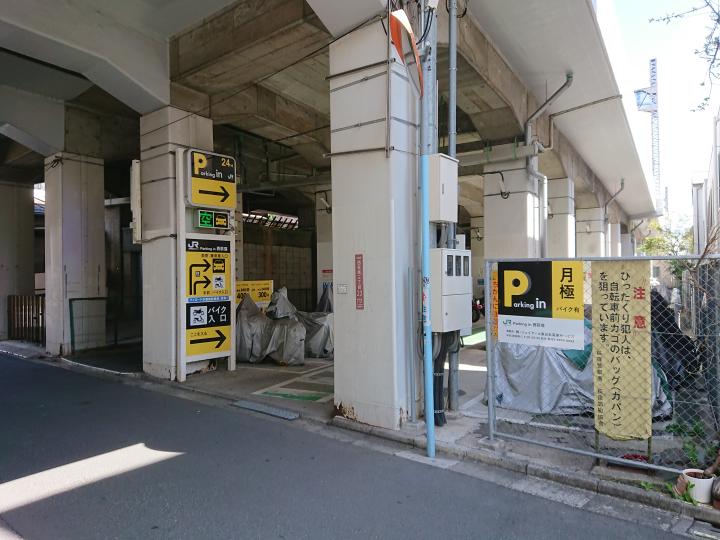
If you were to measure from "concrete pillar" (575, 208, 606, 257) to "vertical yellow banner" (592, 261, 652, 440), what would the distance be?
17.9 metres

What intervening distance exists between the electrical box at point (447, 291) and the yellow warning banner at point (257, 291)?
7.12 metres

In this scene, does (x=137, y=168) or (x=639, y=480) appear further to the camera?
(x=137, y=168)

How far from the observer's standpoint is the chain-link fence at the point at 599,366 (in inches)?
164

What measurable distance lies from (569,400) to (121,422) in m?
5.57

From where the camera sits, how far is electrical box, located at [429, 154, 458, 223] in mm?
5227

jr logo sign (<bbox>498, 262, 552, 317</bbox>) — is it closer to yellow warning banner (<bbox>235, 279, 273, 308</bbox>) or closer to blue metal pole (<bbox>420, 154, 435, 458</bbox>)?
blue metal pole (<bbox>420, 154, 435, 458</bbox>)

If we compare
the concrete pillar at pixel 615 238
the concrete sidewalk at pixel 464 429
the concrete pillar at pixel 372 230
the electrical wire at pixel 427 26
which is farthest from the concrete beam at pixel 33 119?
the concrete pillar at pixel 615 238

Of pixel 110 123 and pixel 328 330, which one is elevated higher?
pixel 110 123

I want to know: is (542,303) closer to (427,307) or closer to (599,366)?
(599,366)

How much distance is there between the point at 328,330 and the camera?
412 inches

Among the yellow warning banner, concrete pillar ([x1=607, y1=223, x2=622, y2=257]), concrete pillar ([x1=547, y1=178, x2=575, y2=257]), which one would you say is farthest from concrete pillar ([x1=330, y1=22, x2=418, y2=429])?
concrete pillar ([x1=607, y1=223, x2=622, y2=257])

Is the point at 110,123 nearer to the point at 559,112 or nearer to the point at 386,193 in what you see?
the point at 386,193

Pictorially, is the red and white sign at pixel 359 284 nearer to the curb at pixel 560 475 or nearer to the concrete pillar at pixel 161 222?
the curb at pixel 560 475

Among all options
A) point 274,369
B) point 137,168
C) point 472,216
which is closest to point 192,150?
point 137,168
